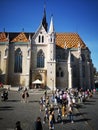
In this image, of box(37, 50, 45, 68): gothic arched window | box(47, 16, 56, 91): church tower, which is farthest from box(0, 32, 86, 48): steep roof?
box(47, 16, 56, 91): church tower

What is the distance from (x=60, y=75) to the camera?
160 feet

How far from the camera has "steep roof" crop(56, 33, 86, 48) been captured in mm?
54938

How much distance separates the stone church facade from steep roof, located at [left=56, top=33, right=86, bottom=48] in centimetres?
153

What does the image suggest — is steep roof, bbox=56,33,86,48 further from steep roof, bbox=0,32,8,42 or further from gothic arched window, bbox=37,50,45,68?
steep roof, bbox=0,32,8,42

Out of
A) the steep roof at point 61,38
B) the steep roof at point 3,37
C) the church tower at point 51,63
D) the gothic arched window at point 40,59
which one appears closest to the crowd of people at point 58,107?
the church tower at point 51,63

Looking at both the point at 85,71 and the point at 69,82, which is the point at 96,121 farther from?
the point at 85,71

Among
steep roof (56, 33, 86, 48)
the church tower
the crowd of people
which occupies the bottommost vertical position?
the crowd of people

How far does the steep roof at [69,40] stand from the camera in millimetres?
54938

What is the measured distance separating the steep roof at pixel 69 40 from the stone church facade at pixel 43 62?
153cm

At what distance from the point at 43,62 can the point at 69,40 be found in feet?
45.0

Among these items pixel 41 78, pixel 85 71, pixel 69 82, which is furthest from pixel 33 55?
pixel 85 71

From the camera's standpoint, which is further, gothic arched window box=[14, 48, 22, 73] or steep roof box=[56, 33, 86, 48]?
steep roof box=[56, 33, 86, 48]

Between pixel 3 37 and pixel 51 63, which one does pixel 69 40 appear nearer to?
pixel 51 63

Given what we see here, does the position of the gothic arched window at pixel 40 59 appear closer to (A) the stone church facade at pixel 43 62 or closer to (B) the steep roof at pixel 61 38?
(A) the stone church facade at pixel 43 62
